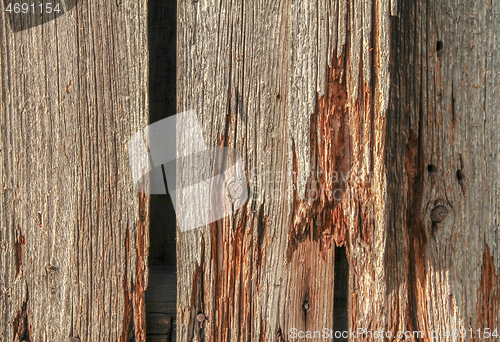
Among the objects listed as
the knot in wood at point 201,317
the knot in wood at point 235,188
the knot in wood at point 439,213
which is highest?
the knot in wood at point 235,188

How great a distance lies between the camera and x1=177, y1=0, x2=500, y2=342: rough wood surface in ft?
3.69

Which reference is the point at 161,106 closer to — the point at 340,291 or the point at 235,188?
the point at 235,188

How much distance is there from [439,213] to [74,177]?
4.28 ft

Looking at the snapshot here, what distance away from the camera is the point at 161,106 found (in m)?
1.23

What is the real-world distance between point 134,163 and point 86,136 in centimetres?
20

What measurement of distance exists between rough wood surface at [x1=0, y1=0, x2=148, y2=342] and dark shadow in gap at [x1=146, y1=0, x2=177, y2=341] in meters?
0.06

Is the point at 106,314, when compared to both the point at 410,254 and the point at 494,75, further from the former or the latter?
the point at 494,75

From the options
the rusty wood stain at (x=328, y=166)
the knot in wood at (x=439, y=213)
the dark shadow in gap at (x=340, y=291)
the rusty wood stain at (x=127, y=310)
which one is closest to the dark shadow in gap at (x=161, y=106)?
the rusty wood stain at (x=127, y=310)

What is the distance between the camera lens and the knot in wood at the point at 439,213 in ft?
3.82

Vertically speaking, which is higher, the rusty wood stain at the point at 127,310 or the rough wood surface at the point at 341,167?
the rough wood surface at the point at 341,167

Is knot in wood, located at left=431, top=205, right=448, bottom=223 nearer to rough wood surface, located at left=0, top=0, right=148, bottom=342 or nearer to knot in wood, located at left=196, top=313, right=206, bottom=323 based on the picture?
knot in wood, located at left=196, top=313, right=206, bottom=323

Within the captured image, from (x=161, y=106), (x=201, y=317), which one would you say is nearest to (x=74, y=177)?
(x=161, y=106)

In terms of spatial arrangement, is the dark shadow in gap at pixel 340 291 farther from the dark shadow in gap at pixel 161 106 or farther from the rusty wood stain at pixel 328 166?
the dark shadow in gap at pixel 161 106

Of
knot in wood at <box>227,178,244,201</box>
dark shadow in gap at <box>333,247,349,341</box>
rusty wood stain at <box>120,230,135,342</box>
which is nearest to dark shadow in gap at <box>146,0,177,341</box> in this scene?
rusty wood stain at <box>120,230,135,342</box>
